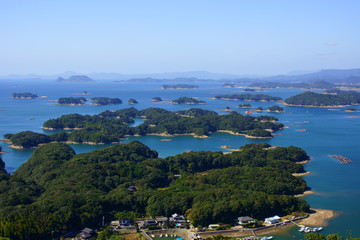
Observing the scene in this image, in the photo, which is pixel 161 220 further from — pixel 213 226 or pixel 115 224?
pixel 213 226

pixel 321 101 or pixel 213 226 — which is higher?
pixel 321 101

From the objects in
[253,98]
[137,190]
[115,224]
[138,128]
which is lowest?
[115,224]

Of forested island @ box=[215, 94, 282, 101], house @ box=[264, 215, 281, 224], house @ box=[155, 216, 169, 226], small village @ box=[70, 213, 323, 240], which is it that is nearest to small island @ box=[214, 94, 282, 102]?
forested island @ box=[215, 94, 282, 101]

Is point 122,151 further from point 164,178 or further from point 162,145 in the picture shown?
point 162,145

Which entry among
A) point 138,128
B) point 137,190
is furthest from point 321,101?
point 137,190

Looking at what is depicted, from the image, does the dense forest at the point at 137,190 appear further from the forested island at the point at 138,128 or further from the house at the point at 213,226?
the forested island at the point at 138,128
